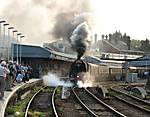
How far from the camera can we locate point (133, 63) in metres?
84.8

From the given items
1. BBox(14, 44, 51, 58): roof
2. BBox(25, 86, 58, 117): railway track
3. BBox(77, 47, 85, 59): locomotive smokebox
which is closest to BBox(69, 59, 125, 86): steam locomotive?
BBox(77, 47, 85, 59): locomotive smokebox

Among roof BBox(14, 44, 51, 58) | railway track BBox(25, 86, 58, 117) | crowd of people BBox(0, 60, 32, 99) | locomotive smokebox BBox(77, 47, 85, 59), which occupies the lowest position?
railway track BBox(25, 86, 58, 117)

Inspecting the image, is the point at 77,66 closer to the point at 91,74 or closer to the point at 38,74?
the point at 91,74

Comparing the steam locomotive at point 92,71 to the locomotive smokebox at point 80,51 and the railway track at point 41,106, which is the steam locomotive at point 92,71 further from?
the railway track at point 41,106

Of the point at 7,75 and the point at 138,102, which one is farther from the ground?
the point at 7,75

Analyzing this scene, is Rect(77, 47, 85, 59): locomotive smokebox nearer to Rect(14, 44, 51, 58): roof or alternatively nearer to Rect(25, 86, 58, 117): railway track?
Rect(25, 86, 58, 117): railway track

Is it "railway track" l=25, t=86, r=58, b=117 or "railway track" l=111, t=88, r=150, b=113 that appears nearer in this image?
"railway track" l=25, t=86, r=58, b=117

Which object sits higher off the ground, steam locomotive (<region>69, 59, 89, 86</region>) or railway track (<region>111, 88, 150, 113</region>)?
steam locomotive (<region>69, 59, 89, 86</region>)

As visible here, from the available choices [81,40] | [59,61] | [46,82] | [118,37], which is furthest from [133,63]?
[118,37]

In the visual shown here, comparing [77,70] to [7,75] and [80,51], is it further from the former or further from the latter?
[7,75]

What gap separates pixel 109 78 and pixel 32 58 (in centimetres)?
1315

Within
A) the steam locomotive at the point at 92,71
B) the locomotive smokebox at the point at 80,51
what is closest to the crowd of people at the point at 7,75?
the steam locomotive at the point at 92,71

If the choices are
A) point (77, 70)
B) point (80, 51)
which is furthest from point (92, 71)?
point (77, 70)

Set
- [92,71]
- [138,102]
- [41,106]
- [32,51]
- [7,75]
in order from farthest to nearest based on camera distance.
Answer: [32,51] → [92,71] → [138,102] → [7,75] → [41,106]
